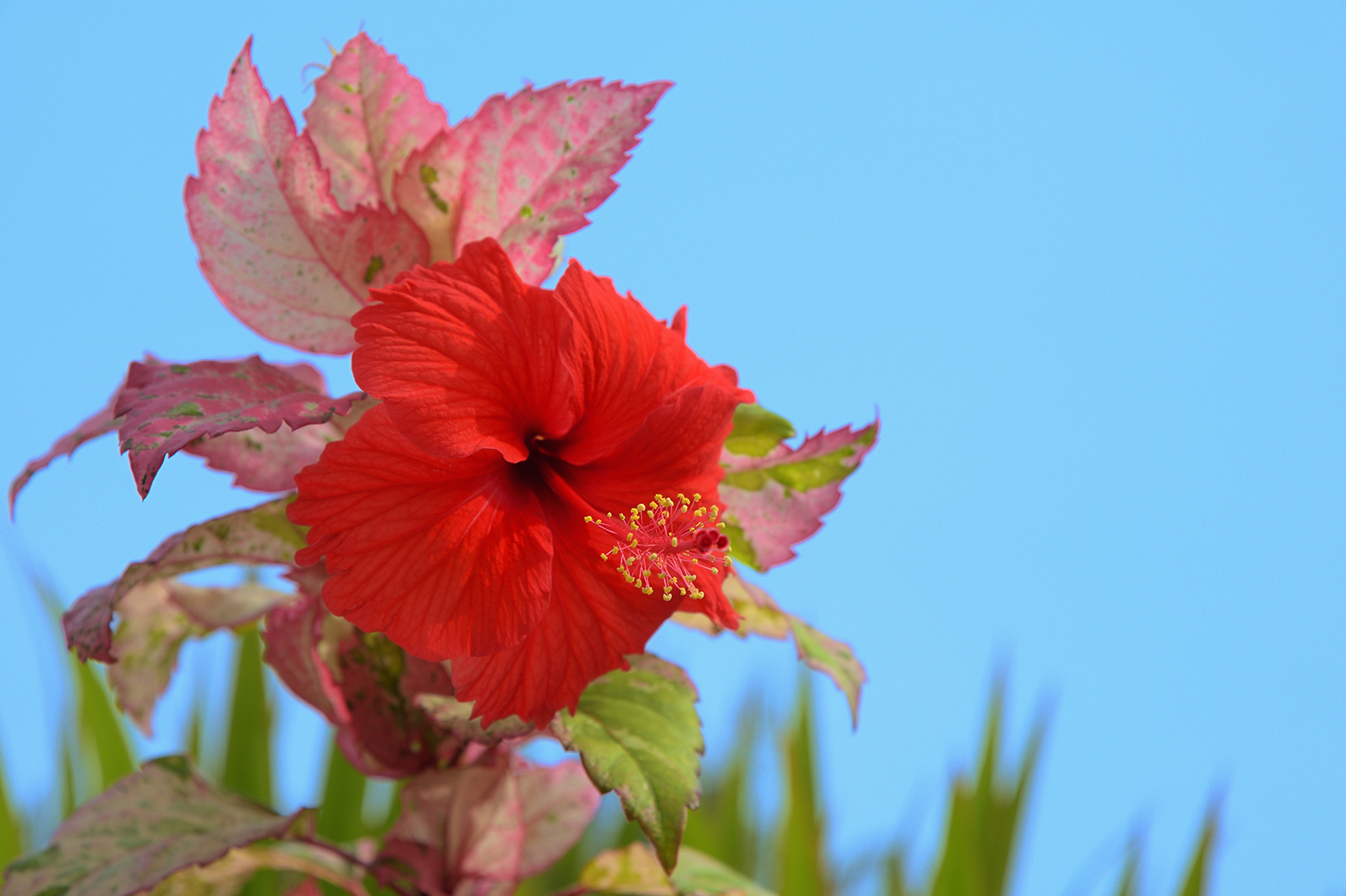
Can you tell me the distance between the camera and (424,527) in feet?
1.41

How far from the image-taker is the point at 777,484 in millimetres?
578

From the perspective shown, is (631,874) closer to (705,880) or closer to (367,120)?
(705,880)

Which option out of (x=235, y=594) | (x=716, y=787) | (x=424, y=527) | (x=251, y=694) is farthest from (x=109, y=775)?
(x=716, y=787)

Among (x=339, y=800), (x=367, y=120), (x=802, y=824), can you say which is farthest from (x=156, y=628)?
(x=802, y=824)

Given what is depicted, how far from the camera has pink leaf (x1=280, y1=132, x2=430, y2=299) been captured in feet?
1.78

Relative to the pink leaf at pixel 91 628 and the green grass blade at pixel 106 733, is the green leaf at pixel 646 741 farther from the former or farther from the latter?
the green grass blade at pixel 106 733

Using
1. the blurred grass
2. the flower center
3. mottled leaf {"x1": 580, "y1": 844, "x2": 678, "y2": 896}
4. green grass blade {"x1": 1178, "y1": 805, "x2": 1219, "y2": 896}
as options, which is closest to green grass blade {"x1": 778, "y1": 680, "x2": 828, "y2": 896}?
the blurred grass

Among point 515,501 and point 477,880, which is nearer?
point 515,501

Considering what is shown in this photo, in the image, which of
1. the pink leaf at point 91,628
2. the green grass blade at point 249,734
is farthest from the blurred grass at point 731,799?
the pink leaf at point 91,628

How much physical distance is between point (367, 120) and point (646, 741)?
33 cm

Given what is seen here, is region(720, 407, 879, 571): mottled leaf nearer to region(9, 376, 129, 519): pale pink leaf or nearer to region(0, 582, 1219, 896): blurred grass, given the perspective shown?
region(9, 376, 129, 519): pale pink leaf

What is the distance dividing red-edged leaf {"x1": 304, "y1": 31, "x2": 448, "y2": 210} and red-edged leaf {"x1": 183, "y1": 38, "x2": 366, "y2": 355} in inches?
0.9

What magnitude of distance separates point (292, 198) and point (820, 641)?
35 centimetres

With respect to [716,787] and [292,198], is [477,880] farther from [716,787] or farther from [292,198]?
[716,787]
